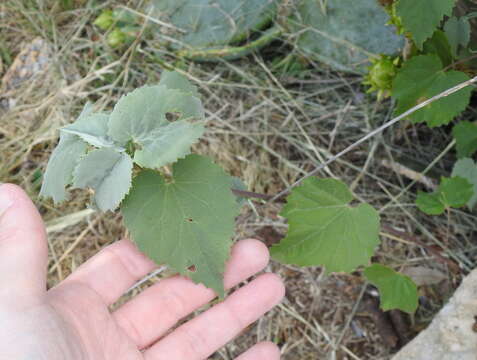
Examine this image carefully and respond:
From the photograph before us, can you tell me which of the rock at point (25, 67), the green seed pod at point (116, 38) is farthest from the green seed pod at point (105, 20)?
the rock at point (25, 67)

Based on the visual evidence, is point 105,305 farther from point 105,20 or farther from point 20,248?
point 105,20

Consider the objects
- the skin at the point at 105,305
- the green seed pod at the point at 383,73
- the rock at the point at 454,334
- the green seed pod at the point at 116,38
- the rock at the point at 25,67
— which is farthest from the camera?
the rock at the point at 25,67

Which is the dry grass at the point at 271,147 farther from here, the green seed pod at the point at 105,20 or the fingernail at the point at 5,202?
the fingernail at the point at 5,202

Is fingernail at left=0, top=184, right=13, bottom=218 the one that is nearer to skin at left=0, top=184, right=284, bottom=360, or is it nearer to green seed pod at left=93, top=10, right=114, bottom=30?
skin at left=0, top=184, right=284, bottom=360

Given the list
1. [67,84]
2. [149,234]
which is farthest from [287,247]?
[67,84]

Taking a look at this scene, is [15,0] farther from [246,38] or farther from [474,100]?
[474,100]
